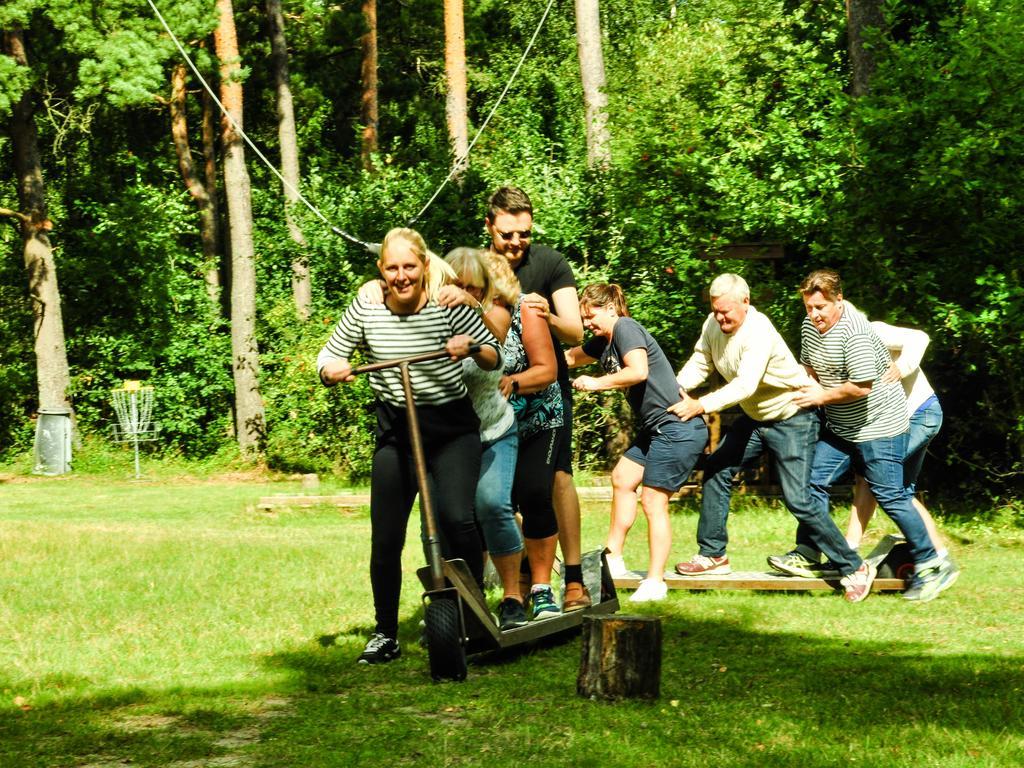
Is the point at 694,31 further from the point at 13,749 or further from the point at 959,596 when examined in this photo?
the point at 13,749

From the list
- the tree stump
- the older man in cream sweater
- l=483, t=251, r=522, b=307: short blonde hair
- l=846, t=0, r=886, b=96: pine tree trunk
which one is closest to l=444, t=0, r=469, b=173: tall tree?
l=846, t=0, r=886, b=96: pine tree trunk

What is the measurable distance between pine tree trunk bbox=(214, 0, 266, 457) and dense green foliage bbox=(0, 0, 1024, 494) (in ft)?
1.45

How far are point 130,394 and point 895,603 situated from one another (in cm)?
1755

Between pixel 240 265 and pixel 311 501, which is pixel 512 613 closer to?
pixel 311 501

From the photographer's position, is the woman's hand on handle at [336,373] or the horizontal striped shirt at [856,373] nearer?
the woman's hand on handle at [336,373]

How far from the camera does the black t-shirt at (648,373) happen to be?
771 centimetres

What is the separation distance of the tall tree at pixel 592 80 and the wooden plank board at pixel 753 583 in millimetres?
9604

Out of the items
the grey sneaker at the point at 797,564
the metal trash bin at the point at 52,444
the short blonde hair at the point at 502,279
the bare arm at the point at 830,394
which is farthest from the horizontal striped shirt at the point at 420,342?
the metal trash bin at the point at 52,444

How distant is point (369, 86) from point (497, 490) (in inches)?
968

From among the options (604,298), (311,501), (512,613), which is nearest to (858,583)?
(604,298)

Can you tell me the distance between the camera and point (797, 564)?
834 centimetres

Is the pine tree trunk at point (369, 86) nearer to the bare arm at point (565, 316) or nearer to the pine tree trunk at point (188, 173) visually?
the pine tree trunk at point (188, 173)

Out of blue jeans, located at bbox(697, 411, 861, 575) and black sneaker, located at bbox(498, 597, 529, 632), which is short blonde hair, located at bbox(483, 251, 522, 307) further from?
blue jeans, located at bbox(697, 411, 861, 575)

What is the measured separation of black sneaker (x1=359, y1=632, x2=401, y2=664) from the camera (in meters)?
6.14
